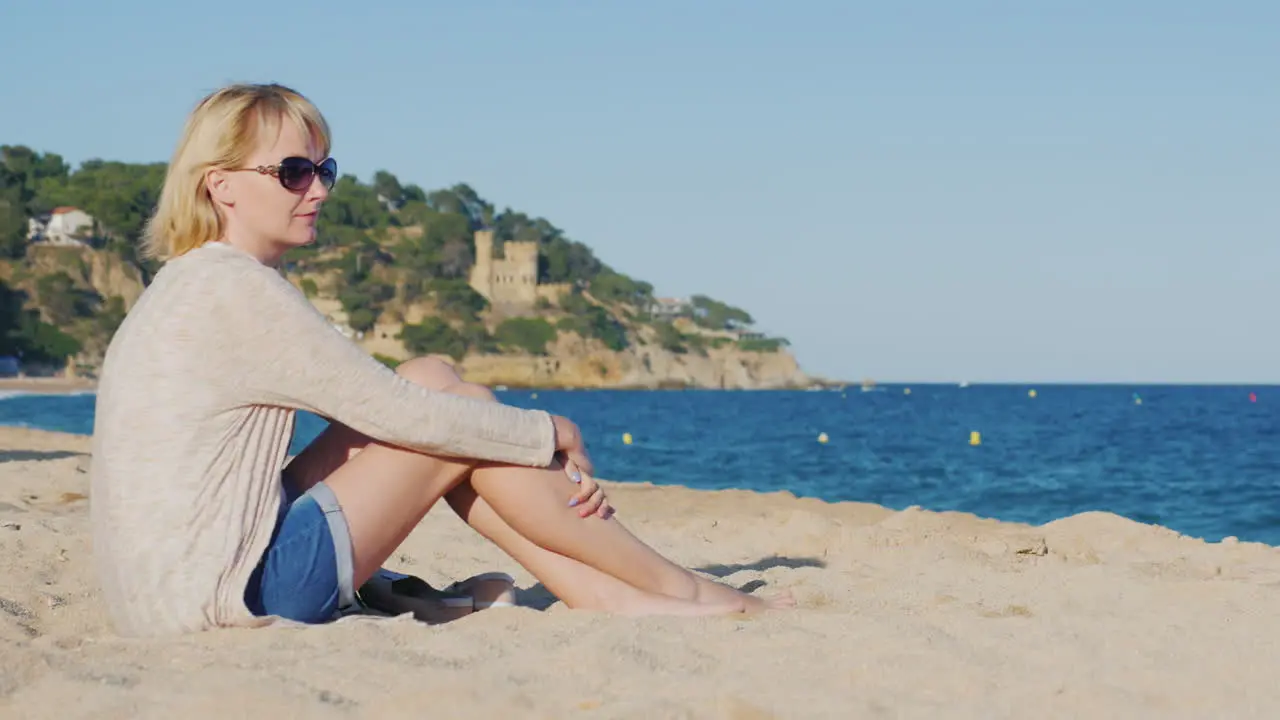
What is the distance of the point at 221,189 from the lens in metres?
2.55

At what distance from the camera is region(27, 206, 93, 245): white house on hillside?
7062 centimetres

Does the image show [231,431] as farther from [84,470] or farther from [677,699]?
[84,470]

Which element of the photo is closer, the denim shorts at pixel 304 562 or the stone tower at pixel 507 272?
the denim shorts at pixel 304 562

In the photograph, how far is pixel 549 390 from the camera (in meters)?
86.1

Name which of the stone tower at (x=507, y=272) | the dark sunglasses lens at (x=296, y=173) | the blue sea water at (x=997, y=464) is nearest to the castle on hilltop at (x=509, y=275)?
the stone tower at (x=507, y=272)

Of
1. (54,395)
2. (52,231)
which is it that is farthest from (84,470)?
(52,231)

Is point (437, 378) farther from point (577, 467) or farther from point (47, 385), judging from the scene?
point (47, 385)

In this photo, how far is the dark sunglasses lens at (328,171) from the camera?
8.69 feet

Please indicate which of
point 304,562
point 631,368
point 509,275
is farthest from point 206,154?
point 509,275

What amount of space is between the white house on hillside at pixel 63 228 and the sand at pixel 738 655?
238 ft

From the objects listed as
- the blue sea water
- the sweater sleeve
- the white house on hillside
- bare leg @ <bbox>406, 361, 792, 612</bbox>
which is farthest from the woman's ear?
the white house on hillside

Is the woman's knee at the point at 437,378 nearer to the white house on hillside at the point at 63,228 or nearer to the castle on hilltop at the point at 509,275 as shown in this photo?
the white house on hillside at the point at 63,228

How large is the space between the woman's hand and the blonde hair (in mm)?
784

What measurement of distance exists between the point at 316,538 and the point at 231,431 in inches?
10.1
